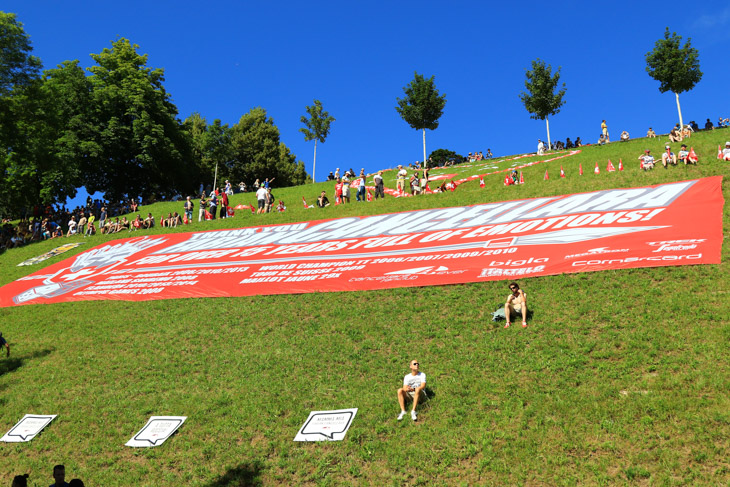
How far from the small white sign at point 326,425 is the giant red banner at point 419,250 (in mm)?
6906

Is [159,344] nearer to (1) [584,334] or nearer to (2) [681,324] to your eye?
(1) [584,334]

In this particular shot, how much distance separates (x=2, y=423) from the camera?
1122 cm

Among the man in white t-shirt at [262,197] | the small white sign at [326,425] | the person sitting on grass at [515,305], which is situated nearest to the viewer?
the small white sign at [326,425]

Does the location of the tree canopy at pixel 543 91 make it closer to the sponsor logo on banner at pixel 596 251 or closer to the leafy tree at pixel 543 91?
the leafy tree at pixel 543 91

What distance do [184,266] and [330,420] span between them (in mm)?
14942

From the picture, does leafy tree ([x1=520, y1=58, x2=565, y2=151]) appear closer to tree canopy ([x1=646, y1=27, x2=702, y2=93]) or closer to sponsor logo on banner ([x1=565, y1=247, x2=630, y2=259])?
tree canopy ([x1=646, y1=27, x2=702, y2=93])

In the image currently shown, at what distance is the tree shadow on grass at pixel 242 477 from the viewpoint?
809 centimetres

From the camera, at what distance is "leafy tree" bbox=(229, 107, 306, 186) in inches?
2739

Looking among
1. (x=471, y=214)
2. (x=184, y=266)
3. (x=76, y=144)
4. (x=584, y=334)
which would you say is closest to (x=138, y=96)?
(x=76, y=144)

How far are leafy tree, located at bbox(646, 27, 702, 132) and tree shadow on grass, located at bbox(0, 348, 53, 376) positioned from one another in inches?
1906

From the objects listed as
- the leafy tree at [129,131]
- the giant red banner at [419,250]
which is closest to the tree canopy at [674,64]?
the giant red banner at [419,250]

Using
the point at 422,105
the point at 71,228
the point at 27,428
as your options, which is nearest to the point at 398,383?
the point at 27,428

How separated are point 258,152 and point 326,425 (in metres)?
65.4

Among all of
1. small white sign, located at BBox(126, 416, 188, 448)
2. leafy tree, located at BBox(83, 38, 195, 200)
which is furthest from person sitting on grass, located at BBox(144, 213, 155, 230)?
small white sign, located at BBox(126, 416, 188, 448)
